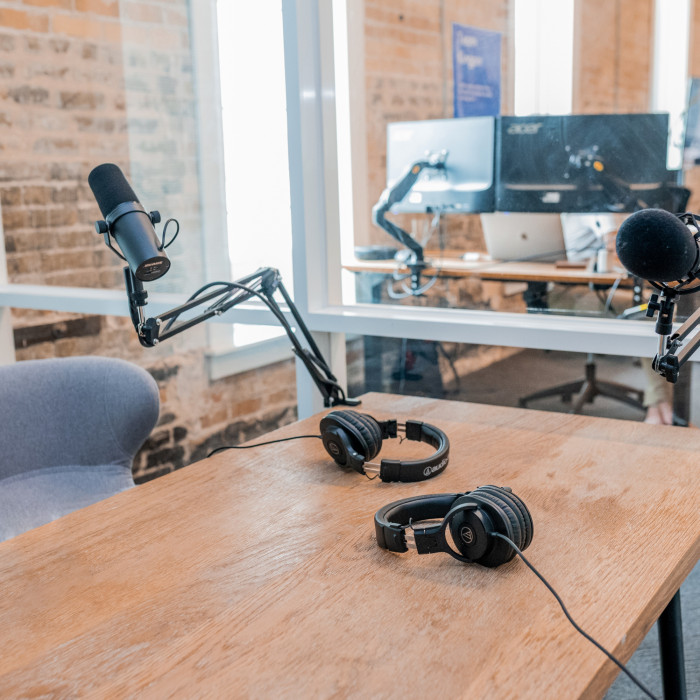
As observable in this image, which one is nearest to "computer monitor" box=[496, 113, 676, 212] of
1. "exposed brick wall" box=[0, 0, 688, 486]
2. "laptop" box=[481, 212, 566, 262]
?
"laptop" box=[481, 212, 566, 262]

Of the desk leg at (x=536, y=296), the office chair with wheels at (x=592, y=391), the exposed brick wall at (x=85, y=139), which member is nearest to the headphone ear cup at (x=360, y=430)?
the desk leg at (x=536, y=296)

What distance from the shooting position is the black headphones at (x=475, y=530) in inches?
36.6

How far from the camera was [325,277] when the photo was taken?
2.08m

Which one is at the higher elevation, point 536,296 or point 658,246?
point 658,246

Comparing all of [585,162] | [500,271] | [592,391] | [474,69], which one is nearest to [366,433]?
[500,271]

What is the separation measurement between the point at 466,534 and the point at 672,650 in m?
0.54

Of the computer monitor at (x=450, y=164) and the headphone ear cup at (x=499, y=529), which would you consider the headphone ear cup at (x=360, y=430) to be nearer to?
the headphone ear cup at (x=499, y=529)

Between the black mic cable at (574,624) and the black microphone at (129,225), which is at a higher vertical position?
the black microphone at (129,225)

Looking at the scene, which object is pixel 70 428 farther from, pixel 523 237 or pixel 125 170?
→ pixel 523 237

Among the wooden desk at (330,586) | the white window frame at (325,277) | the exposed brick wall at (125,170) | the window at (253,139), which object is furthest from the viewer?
the exposed brick wall at (125,170)

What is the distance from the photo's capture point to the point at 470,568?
0.95 metres

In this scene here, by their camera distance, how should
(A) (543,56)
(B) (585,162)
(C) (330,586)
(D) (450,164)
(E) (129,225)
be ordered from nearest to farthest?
(C) (330,586) → (E) (129,225) → (B) (585,162) → (D) (450,164) → (A) (543,56)

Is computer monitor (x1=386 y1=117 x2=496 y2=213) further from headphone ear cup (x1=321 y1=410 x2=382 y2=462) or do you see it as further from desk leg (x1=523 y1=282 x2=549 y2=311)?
headphone ear cup (x1=321 y1=410 x2=382 y2=462)

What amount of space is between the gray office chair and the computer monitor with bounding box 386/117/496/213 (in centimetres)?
119
